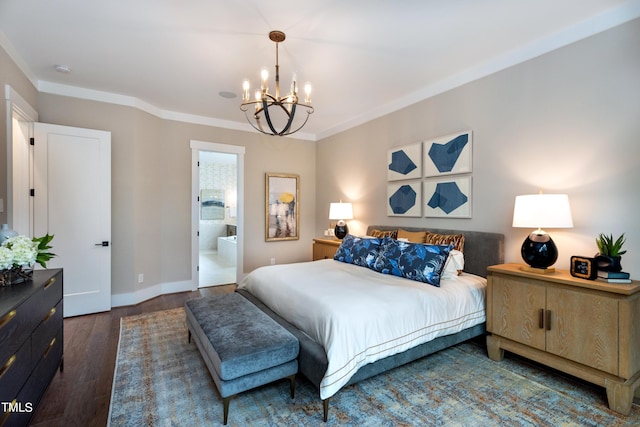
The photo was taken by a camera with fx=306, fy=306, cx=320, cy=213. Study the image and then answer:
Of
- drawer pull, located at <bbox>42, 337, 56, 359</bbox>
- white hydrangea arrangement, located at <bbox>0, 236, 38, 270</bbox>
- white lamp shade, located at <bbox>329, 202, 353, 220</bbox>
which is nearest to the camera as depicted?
white hydrangea arrangement, located at <bbox>0, 236, 38, 270</bbox>

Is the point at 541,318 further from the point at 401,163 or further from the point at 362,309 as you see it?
the point at 401,163

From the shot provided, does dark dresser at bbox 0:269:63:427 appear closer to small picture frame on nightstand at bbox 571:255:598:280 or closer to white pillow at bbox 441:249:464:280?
white pillow at bbox 441:249:464:280

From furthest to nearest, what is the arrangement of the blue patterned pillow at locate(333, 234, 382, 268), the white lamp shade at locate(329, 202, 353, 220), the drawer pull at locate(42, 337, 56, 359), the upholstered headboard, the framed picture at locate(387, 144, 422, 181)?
1. the white lamp shade at locate(329, 202, 353, 220)
2. the framed picture at locate(387, 144, 422, 181)
3. the blue patterned pillow at locate(333, 234, 382, 268)
4. the upholstered headboard
5. the drawer pull at locate(42, 337, 56, 359)

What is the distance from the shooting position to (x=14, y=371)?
152cm

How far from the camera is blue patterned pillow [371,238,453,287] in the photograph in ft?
8.71

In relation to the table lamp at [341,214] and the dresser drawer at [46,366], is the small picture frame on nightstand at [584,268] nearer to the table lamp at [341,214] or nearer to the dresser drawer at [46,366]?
the table lamp at [341,214]

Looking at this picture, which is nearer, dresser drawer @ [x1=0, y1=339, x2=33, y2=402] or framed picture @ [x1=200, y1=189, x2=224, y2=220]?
dresser drawer @ [x1=0, y1=339, x2=33, y2=402]

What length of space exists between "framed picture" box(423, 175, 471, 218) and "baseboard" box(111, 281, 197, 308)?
3.77 meters

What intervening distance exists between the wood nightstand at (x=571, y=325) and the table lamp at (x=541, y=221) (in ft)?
0.44

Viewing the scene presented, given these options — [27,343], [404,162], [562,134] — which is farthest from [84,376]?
[562,134]

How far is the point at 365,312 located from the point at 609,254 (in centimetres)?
177

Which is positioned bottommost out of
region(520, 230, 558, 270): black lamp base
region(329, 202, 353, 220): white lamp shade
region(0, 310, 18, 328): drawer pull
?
region(0, 310, 18, 328): drawer pull

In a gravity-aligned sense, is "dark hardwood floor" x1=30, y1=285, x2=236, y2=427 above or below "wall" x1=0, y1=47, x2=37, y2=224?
below

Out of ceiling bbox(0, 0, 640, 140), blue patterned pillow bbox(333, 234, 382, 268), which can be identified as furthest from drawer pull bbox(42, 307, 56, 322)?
blue patterned pillow bbox(333, 234, 382, 268)
